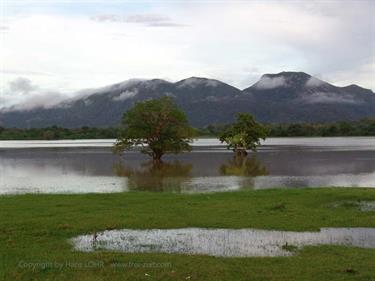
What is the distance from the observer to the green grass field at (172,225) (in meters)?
12.7

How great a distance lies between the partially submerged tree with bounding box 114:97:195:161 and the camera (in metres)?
68.2

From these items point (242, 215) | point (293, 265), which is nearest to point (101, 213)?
point (242, 215)

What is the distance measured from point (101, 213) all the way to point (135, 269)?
994 centimetres

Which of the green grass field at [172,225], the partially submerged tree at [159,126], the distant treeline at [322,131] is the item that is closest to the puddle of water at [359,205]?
the green grass field at [172,225]

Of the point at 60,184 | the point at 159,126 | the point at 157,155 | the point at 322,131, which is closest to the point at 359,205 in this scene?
the point at 60,184

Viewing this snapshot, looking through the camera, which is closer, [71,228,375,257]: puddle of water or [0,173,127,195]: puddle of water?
[71,228,375,257]: puddle of water

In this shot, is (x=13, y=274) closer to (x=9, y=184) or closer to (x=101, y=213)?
(x=101, y=213)

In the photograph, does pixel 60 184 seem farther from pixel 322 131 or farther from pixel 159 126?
pixel 322 131

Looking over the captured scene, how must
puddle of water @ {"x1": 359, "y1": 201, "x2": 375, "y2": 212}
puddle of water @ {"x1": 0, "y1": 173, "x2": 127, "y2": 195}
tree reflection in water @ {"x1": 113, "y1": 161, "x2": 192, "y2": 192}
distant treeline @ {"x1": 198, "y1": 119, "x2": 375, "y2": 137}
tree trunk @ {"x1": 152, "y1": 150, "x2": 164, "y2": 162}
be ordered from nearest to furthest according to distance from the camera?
puddle of water @ {"x1": 359, "y1": 201, "x2": 375, "y2": 212} → puddle of water @ {"x1": 0, "y1": 173, "x2": 127, "y2": 195} → tree reflection in water @ {"x1": 113, "y1": 161, "x2": 192, "y2": 192} → tree trunk @ {"x1": 152, "y1": 150, "x2": 164, "y2": 162} → distant treeline @ {"x1": 198, "y1": 119, "x2": 375, "y2": 137}

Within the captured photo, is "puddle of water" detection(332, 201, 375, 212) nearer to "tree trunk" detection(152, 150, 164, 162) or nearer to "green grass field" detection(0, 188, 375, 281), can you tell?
"green grass field" detection(0, 188, 375, 281)

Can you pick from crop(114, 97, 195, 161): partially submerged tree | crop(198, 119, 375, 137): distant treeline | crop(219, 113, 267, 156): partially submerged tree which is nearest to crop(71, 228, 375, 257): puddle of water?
crop(114, 97, 195, 161): partially submerged tree

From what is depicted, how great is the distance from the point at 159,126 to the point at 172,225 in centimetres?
4880

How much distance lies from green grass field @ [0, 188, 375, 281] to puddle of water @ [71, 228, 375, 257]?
707 millimetres

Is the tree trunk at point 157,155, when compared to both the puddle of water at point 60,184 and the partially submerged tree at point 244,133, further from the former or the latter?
the puddle of water at point 60,184
